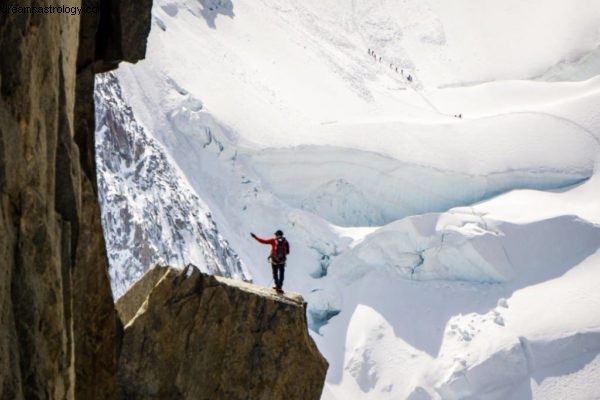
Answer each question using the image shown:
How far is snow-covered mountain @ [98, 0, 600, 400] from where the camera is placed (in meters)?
44.3

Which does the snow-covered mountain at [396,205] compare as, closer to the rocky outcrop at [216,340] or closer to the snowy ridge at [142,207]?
the snowy ridge at [142,207]

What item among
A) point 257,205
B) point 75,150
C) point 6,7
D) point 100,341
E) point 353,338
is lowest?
point 353,338

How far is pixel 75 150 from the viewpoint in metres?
12.9

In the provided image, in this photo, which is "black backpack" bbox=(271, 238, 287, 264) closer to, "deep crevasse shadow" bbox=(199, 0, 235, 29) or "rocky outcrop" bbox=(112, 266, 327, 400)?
"rocky outcrop" bbox=(112, 266, 327, 400)

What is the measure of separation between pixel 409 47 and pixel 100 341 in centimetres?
4973

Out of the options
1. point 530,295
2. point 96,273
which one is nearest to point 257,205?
point 530,295

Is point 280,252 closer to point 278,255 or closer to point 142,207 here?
point 278,255

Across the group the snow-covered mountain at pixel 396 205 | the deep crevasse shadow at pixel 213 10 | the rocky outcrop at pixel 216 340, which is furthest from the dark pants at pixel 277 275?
the deep crevasse shadow at pixel 213 10

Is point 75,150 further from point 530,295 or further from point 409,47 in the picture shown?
point 409,47

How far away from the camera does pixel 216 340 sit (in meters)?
19.3

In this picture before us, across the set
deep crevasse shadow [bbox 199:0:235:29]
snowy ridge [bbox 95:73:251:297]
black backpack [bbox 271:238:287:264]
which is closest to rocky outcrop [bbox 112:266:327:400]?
black backpack [bbox 271:238:287:264]

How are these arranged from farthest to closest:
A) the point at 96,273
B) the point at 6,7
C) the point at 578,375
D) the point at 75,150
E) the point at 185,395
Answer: the point at 578,375, the point at 185,395, the point at 96,273, the point at 75,150, the point at 6,7

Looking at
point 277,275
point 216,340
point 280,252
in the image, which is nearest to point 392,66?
point 277,275

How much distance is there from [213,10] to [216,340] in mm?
39796
